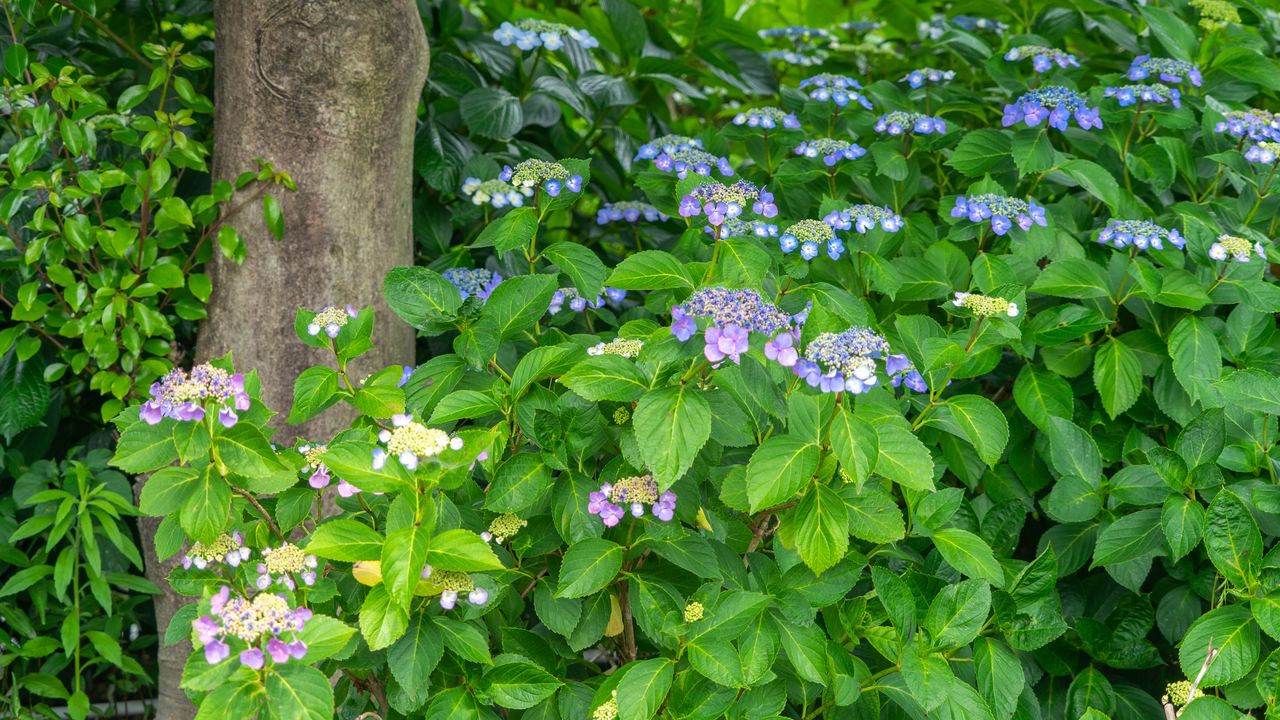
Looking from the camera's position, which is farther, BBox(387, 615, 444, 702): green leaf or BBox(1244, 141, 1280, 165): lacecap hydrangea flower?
BBox(1244, 141, 1280, 165): lacecap hydrangea flower

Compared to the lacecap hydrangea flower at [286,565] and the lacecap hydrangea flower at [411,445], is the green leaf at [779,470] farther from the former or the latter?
the lacecap hydrangea flower at [286,565]

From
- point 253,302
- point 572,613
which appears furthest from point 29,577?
point 572,613

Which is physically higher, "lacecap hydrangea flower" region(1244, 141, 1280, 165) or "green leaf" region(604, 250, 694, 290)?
"green leaf" region(604, 250, 694, 290)

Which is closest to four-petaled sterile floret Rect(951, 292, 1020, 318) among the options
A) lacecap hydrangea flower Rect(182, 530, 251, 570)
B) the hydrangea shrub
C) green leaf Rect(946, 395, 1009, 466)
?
the hydrangea shrub

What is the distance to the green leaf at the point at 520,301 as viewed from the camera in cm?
185

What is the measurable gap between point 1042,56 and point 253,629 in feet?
7.24

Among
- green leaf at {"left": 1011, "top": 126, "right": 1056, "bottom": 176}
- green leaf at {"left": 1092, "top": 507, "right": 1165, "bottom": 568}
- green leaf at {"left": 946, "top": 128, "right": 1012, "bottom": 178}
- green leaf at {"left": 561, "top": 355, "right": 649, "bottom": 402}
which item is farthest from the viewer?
green leaf at {"left": 946, "top": 128, "right": 1012, "bottom": 178}

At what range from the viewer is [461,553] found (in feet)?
4.81

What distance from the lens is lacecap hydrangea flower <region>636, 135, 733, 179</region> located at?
2322mm

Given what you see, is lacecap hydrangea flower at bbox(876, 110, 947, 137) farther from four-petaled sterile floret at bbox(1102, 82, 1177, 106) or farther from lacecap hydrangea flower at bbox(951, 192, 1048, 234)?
four-petaled sterile floret at bbox(1102, 82, 1177, 106)

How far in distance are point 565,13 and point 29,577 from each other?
2322mm

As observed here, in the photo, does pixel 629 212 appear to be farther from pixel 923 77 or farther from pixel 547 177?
pixel 923 77

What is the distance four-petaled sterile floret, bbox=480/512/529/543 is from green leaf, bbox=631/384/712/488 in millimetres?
297

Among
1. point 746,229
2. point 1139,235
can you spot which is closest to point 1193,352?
point 1139,235
